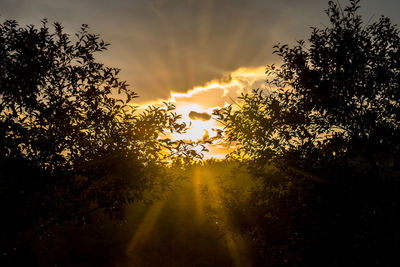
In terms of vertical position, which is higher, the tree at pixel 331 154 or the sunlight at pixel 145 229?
the tree at pixel 331 154

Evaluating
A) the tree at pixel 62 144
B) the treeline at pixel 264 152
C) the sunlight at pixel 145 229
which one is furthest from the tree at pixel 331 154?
the sunlight at pixel 145 229

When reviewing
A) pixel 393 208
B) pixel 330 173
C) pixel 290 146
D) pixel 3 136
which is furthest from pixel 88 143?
pixel 393 208

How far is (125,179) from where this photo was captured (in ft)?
19.9

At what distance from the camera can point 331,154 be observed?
5.65 m

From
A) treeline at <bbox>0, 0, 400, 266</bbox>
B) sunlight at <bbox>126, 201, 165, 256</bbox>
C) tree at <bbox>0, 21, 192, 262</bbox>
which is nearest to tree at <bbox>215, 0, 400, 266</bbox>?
treeline at <bbox>0, 0, 400, 266</bbox>

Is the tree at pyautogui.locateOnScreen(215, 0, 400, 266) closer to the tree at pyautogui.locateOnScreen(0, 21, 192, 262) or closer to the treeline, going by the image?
the treeline

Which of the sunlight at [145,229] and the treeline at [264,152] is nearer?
the treeline at [264,152]

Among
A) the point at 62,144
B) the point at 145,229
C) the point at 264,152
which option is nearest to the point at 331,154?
the point at 264,152

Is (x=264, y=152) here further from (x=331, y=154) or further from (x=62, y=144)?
(x=62, y=144)

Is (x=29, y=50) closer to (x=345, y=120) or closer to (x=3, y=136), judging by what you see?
(x=3, y=136)

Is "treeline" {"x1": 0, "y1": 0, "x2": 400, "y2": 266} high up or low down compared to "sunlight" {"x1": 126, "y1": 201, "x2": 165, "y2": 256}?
up

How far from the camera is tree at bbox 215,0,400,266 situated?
4.64 metres

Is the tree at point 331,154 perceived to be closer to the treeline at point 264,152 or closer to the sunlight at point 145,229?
the treeline at point 264,152

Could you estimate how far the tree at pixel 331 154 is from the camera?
4.64 meters
